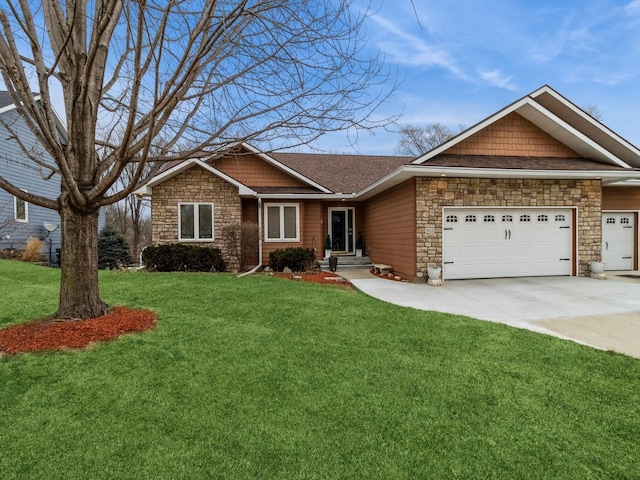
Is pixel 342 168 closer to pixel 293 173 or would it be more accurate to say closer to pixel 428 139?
pixel 293 173

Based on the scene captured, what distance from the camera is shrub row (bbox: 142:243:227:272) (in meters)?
11.7

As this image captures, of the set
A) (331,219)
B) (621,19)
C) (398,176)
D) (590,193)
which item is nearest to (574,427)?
(398,176)

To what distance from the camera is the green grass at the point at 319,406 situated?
7.56 feet

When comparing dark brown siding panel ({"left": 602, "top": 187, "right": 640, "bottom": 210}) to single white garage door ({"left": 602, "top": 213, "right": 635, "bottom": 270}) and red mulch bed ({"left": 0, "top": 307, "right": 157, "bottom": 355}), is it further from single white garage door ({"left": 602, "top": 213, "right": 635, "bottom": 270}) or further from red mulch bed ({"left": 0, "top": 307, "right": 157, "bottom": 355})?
red mulch bed ({"left": 0, "top": 307, "right": 157, "bottom": 355})

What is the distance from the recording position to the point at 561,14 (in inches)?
282

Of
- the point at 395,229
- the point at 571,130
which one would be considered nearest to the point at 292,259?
the point at 395,229

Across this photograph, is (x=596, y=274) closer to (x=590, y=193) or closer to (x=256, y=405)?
(x=590, y=193)

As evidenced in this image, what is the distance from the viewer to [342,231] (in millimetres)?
16266

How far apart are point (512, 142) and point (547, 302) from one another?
231 inches

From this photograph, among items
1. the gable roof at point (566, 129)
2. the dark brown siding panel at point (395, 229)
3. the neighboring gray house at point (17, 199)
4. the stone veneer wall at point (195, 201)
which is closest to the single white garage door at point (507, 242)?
the dark brown siding panel at point (395, 229)

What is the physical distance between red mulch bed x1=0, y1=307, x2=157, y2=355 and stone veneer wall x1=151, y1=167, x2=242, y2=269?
7813mm

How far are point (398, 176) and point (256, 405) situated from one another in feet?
26.9

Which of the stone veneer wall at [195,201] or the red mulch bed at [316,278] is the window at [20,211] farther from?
the red mulch bed at [316,278]

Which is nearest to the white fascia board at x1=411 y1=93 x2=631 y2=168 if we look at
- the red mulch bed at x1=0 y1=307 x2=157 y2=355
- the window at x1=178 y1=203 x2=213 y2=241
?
the window at x1=178 y1=203 x2=213 y2=241
